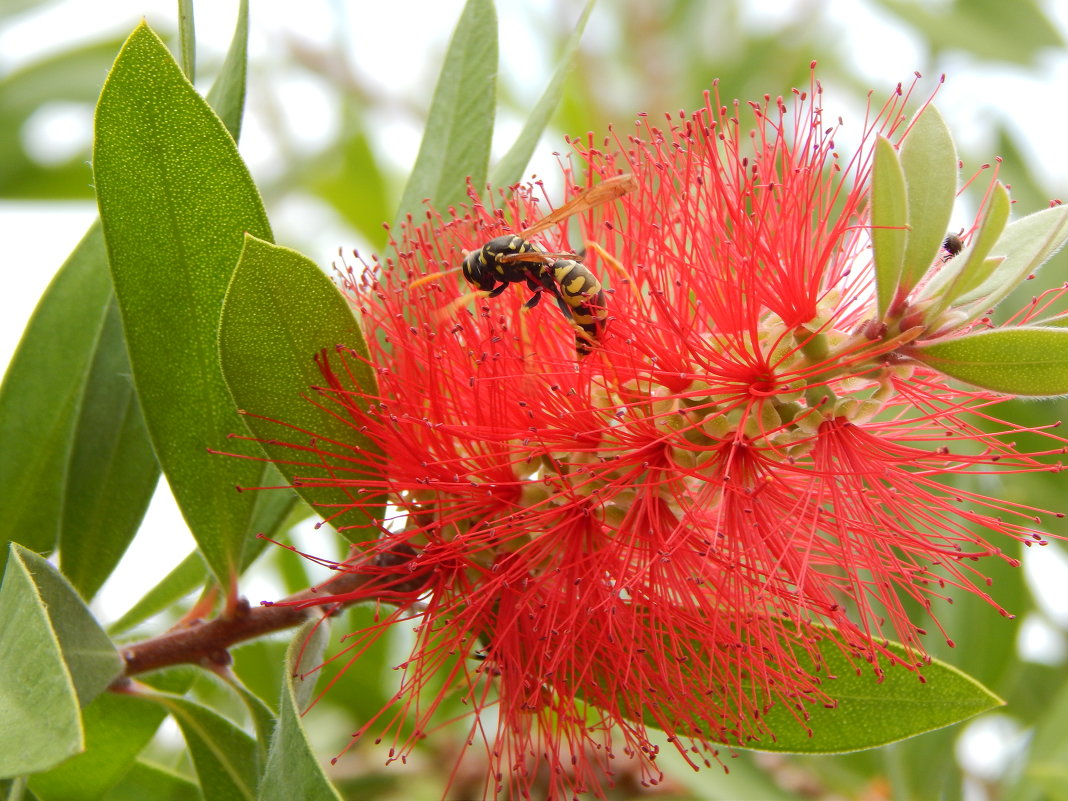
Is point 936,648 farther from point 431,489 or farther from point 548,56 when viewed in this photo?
point 548,56

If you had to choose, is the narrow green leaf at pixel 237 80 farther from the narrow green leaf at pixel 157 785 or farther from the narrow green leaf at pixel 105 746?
the narrow green leaf at pixel 157 785

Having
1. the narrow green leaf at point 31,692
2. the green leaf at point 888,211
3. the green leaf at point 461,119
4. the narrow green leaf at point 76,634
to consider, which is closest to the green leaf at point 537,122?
the green leaf at point 461,119

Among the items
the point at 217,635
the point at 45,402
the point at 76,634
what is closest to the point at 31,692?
the point at 76,634

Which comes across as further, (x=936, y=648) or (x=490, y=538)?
(x=936, y=648)

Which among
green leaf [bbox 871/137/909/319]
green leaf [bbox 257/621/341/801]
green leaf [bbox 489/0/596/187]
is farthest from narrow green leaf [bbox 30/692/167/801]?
green leaf [bbox 871/137/909/319]

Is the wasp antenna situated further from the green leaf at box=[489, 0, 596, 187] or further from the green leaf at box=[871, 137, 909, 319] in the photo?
the green leaf at box=[871, 137, 909, 319]

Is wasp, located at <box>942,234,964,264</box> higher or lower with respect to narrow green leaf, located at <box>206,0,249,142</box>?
lower

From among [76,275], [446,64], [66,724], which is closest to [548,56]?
[446,64]
